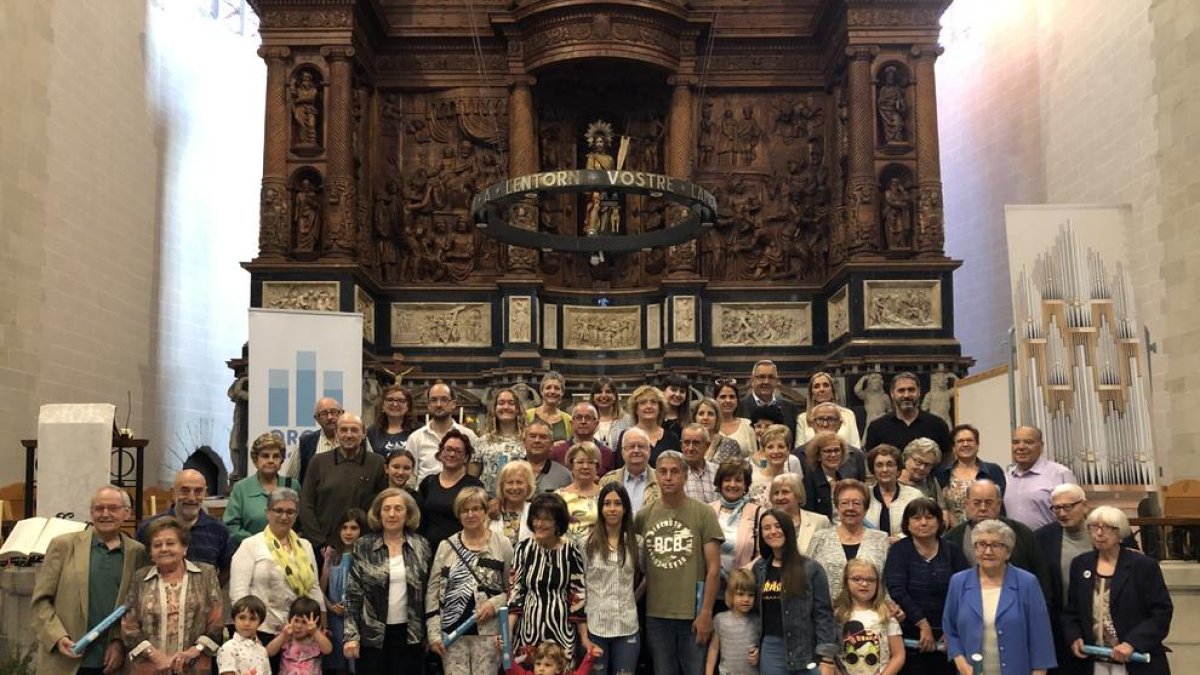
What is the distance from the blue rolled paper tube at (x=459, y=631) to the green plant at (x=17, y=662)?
135 inches

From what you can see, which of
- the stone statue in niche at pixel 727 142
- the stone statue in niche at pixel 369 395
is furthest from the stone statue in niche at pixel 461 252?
the stone statue in niche at pixel 727 142

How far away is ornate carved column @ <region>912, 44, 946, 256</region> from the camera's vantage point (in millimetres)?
14828

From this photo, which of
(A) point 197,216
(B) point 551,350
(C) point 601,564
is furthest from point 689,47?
(C) point 601,564

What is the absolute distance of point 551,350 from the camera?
15664 millimetres

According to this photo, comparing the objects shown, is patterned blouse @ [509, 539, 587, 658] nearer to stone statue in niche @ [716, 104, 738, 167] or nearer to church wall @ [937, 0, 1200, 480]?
church wall @ [937, 0, 1200, 480]

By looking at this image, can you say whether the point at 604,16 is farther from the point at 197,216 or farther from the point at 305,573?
the point at 305,573

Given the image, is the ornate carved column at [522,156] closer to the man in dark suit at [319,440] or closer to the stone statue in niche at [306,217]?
the stone statue in niche at [306,217]

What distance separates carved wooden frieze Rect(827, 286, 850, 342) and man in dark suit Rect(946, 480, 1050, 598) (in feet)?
26.3

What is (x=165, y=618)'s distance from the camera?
654 centimetres

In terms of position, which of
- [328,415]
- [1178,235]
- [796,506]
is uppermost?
[1178,235]

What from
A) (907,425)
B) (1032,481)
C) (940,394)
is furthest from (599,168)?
(1032,481)

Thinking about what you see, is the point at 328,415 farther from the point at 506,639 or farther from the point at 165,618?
the point at 506,639

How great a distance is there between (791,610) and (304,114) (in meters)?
10.4

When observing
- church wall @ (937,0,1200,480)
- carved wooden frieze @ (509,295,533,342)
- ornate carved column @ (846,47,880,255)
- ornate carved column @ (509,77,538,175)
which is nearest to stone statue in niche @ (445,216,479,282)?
ornate carved column @ (509,77,538,175)
